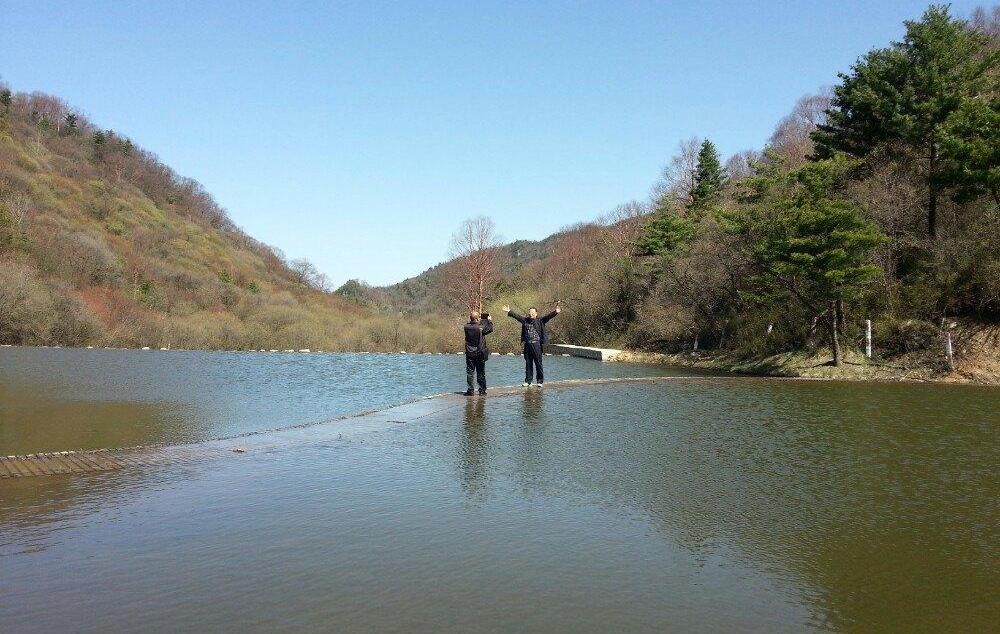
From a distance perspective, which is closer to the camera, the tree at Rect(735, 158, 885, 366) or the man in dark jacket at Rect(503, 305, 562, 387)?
the man in dark jacket at Rect(503, 305, 562, 387)

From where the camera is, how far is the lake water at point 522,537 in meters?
4.14

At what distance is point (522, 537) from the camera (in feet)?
18.4

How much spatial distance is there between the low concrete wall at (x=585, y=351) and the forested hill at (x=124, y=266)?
1166cm

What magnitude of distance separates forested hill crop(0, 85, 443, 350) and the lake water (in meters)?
52.3

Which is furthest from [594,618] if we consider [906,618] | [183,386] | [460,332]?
[460,332]

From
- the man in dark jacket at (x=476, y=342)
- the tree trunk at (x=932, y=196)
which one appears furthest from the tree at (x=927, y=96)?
the man in dark jacket at (x=476, y=342)

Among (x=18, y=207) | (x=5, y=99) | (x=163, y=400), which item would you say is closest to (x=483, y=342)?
(x=163, y=400)

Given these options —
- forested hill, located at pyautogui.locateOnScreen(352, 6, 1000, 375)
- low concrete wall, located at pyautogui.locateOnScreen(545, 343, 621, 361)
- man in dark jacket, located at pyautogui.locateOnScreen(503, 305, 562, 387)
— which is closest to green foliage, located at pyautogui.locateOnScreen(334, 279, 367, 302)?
low concrete wall, located at pyautogui.locateOnScreen(545, 343, 621, 361)

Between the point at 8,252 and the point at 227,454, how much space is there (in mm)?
65168

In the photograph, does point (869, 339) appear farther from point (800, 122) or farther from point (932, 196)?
point (800, 122)

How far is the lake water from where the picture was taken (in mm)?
4145

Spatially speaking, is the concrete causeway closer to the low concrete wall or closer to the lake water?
the lake water

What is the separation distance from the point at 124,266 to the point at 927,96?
7916 centimetres

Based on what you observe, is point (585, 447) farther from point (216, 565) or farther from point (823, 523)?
point (216, 565)
